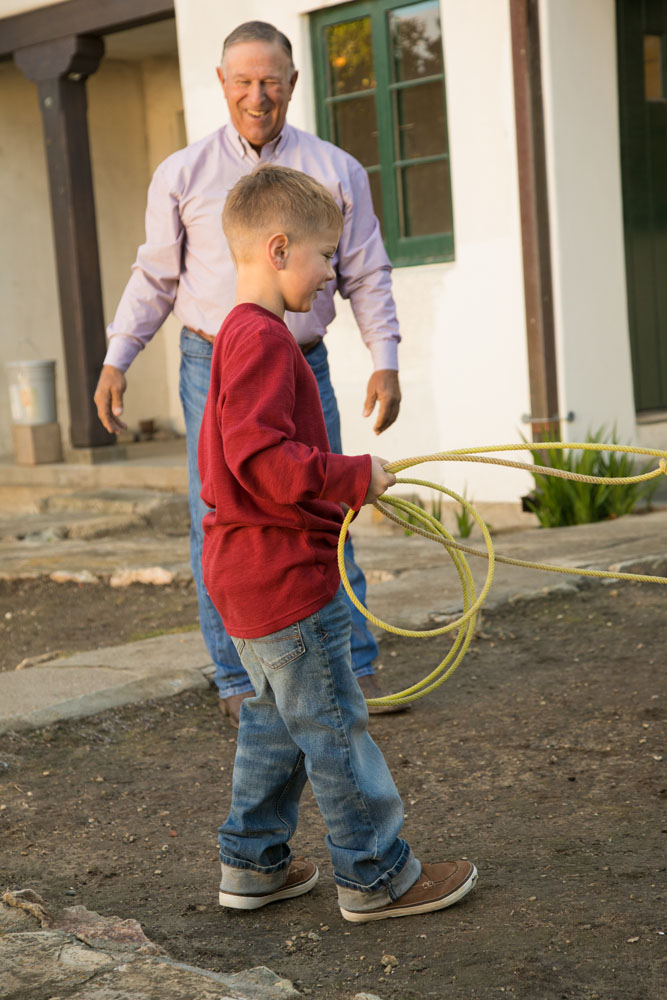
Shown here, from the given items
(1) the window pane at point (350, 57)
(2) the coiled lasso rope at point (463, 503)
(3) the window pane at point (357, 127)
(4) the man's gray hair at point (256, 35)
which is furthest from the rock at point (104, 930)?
(1) the window pane at point (350, 57)

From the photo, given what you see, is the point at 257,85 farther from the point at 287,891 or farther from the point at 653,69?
the point at 653,69

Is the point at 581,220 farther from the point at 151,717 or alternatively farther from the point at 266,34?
the point at 151,717

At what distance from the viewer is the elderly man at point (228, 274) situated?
351cm

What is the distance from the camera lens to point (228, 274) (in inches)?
139

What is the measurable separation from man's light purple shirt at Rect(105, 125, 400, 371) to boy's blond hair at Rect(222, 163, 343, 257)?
1.11 metres

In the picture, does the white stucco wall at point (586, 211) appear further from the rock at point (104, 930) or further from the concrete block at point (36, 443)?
the rock at point (104, 930)

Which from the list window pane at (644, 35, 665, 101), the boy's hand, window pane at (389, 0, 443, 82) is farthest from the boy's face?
window pane at (644, 35, 665, 101)

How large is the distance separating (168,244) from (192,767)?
148cm

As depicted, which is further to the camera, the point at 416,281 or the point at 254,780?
the point at 416,281

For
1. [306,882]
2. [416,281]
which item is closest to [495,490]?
[416,281]

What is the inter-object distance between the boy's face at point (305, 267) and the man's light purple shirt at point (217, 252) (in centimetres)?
110

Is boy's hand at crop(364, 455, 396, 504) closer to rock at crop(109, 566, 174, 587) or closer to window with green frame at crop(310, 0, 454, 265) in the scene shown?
rock at crop(109, 566, 174, 587)

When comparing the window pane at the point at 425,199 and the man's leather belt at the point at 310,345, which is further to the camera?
the window pane at the point at 425,199

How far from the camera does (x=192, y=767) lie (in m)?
3.28
